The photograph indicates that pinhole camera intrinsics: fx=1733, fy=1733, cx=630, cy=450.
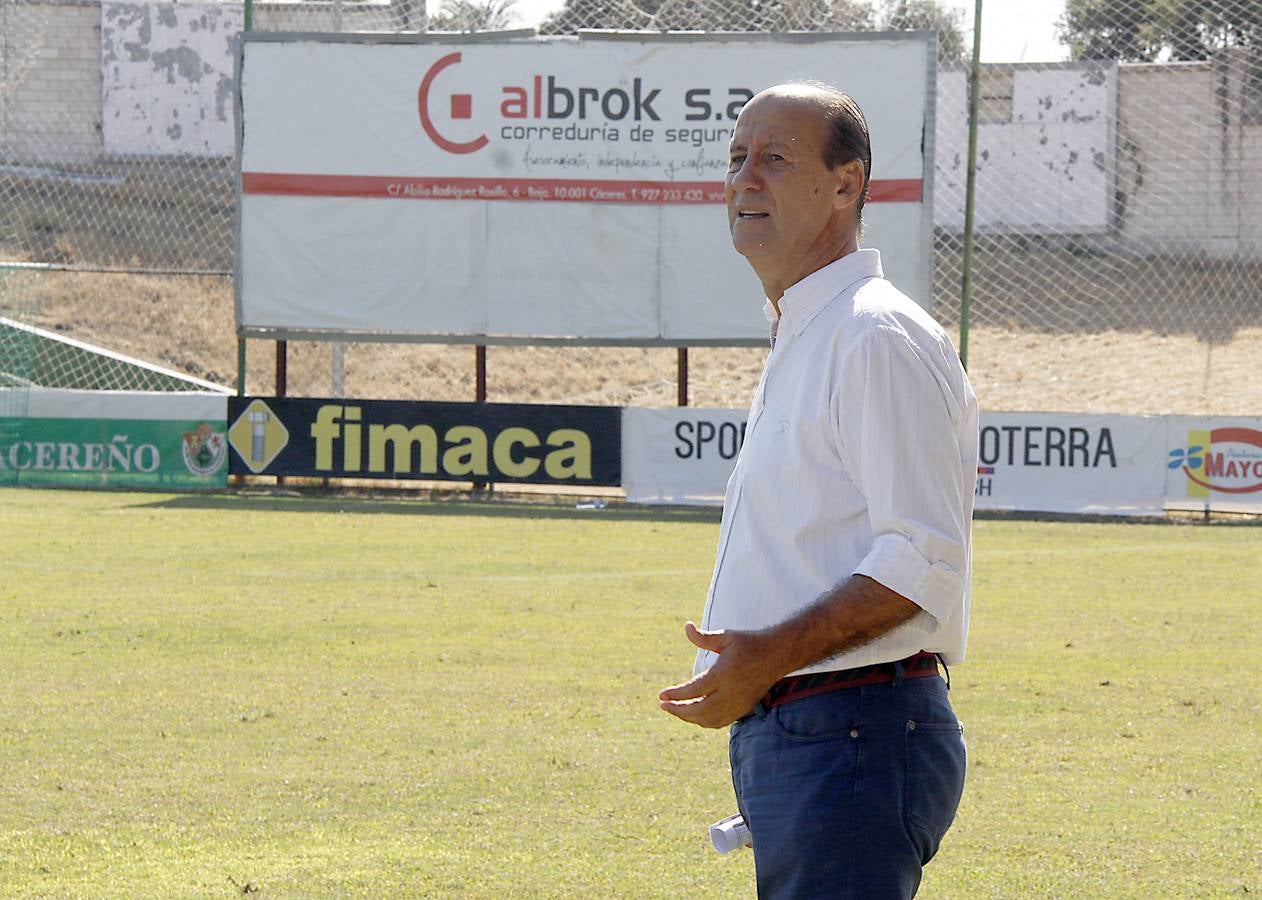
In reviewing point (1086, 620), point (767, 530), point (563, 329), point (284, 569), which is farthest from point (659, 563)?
point (767, 530)

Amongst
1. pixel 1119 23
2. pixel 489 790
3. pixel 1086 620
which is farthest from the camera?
pixel 1119 23

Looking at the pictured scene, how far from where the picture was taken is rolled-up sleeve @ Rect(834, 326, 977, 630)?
2.72 metres

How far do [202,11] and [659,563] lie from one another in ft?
103

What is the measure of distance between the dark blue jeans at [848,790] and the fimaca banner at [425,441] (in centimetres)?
1832

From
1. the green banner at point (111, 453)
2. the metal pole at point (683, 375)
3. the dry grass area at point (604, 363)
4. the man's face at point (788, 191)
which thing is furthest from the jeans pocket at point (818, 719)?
the dry grass area at point (604, 363)

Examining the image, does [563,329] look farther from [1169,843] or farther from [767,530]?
[767,530]

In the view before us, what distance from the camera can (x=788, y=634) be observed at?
9.07 ft

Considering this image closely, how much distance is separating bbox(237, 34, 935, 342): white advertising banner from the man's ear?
19681 mm

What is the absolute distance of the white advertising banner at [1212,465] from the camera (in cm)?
1980

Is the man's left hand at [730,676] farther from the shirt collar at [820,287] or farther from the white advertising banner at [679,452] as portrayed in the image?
the white advertising banner at [679,452]

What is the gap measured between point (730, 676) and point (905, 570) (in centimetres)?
33

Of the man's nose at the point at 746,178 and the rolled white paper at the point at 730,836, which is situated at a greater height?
the man's nose at the point at 746,178

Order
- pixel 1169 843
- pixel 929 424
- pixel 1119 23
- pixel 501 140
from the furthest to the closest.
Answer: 1. pixel 1119 23
2. pixel 501 140
3. pixel 1169 843
4. pixel 929 424

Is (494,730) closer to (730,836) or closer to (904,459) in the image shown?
(730,836)
